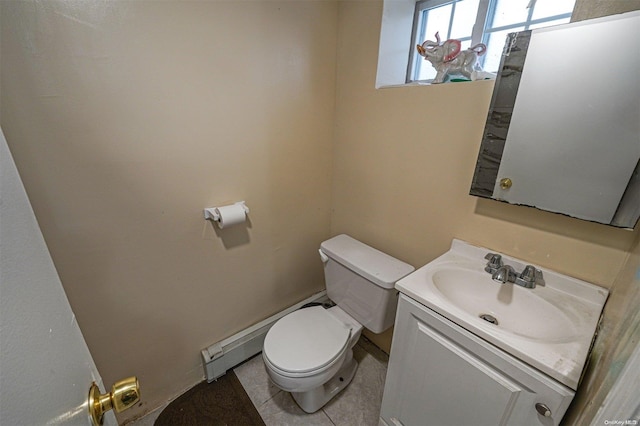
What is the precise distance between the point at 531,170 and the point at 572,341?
549mm

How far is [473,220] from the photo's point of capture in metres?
1.12

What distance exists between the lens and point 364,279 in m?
1.30

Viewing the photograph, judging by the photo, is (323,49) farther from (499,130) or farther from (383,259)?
(383,259)

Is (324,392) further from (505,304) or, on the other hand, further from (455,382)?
(505,304)

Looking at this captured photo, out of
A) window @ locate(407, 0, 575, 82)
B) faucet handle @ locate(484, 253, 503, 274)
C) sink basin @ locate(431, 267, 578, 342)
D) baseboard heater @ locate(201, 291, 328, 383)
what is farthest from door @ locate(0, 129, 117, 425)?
window @ locate(407, 0, 575, 82)

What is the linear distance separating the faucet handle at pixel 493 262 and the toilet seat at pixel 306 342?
2.35ft

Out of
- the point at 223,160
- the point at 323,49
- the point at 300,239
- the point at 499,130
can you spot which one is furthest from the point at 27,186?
the point at 499,130

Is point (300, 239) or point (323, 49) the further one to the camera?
point (300, 239)

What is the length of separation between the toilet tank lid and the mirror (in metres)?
0.54

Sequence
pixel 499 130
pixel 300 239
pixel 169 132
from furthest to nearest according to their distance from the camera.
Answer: pixel 300 239 < pixel 169 132 < pixel 499 130

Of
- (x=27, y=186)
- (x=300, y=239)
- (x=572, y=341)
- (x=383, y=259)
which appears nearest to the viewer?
(x=572, y=341)

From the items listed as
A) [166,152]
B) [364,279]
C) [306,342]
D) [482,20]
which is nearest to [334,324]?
[306,342]

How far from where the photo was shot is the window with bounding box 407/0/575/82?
0.99 metres

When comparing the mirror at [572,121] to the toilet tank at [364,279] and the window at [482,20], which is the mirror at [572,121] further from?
the toilet tank at [364,279]
